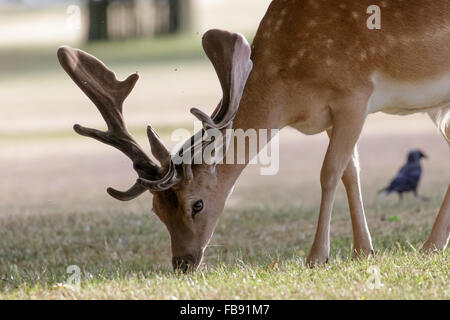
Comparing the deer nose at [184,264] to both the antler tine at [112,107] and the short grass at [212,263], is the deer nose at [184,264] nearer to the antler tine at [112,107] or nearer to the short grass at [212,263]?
the short grass at [212,263]

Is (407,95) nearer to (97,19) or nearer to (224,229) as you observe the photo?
(224,229)

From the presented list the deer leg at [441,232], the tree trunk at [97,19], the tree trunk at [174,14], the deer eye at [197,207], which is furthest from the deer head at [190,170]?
the tree trunk at [174,14]

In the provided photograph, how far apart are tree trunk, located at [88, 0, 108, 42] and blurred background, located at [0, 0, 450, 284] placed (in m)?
0.05

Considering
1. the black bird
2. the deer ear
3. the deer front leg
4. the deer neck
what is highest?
the deer ear

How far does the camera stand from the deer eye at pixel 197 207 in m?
6.99

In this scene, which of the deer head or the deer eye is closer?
the deer head

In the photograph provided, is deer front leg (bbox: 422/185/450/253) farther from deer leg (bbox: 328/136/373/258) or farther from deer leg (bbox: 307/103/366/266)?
deer leg (bbox: 307/103/366/266)

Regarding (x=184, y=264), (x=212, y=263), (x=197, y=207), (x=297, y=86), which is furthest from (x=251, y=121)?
(x=212, y=263)

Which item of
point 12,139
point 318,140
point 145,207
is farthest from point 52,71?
point 145,207

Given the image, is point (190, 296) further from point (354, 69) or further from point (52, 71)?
point (52, 71)

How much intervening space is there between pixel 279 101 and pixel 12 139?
16.8m

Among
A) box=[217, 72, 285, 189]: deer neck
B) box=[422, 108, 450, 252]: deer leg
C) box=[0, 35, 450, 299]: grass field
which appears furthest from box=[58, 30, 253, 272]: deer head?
box=[422, 108, 450, 252]: deer leg

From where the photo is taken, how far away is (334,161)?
743cm

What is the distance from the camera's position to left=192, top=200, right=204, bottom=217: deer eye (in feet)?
22.9
